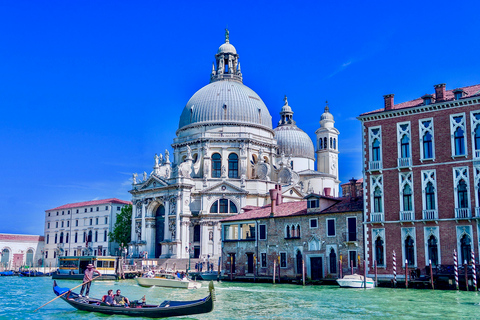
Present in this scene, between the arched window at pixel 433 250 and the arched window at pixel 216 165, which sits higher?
the arched window at pixel 216 165

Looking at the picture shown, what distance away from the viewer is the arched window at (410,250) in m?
32.8

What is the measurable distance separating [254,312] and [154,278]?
51.2 feet

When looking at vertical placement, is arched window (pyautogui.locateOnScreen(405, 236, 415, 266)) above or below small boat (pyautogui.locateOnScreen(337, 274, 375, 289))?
above

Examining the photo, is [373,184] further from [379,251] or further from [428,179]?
[379,251]

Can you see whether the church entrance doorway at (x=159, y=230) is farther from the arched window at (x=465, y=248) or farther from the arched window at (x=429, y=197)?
the arched window at (x=465, y=248)

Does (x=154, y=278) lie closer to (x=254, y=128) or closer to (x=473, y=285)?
(x=473, y=285)

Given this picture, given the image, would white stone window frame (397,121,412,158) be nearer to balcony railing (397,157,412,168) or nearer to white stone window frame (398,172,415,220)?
balcony railing (397,157,412,168)

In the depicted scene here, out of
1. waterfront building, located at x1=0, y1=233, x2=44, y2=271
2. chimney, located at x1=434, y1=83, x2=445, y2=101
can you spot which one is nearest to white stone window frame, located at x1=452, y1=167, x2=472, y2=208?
chimney, located at x1=434, y1=83, x2=445, y2=101

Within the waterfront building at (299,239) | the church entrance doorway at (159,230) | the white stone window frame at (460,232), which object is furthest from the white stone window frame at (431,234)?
the church entrance doorway at (159,230)

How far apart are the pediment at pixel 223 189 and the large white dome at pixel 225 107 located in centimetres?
882

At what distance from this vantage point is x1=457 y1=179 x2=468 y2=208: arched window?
31719mm

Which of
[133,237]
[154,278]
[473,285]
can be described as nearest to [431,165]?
[473,285]

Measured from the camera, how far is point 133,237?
216ft

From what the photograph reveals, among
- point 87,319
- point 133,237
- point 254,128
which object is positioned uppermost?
point 254,128
